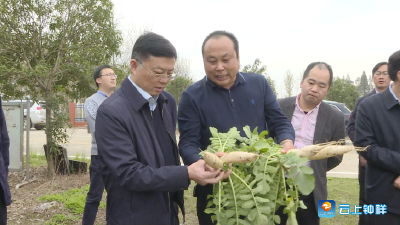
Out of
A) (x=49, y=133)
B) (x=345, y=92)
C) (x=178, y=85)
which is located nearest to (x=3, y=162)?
(x=49, y=133)

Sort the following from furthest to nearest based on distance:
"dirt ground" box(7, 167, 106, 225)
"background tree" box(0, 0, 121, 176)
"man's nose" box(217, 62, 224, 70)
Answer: "background tree" box(0, 0, 121, 176) < "dirt ground" box(7, 167, 106, 225) < "man's nose" box(217, 62, 224, 70)

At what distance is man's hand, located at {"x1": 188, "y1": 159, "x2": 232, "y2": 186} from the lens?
74.2 inches

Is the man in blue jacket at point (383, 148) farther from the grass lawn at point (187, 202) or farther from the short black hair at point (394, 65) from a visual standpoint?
the grass lawn at point (187, 202)

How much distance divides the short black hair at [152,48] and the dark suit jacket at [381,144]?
183 cm

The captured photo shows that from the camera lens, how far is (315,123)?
3387 mm

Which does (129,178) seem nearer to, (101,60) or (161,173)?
(161,173)

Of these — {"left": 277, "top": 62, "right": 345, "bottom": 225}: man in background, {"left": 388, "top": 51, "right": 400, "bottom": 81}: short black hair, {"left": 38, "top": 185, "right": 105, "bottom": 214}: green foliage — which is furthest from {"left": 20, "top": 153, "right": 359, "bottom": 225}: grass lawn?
{"left": 388, "top": 51, "right": 400, "bottom": 81}: short black hair

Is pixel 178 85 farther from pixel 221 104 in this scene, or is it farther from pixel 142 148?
pixel 142 148

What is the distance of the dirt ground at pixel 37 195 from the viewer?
15.4 ft

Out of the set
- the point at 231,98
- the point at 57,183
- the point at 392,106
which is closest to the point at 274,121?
the point at 231,98

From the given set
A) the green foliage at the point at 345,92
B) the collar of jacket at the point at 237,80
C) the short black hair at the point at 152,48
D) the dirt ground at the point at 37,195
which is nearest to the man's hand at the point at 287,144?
the collar of jacket at the point at 237,80

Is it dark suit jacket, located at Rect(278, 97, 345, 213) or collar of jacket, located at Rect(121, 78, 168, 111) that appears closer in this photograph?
collar of jacket, located at Rect(121, 78, 168, 111)

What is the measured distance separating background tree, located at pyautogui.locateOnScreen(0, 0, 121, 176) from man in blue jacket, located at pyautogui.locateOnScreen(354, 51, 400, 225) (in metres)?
5.37

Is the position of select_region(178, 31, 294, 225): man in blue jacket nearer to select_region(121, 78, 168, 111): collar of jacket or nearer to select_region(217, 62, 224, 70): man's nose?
select_region(217, 62, 224, 70): man's nose
